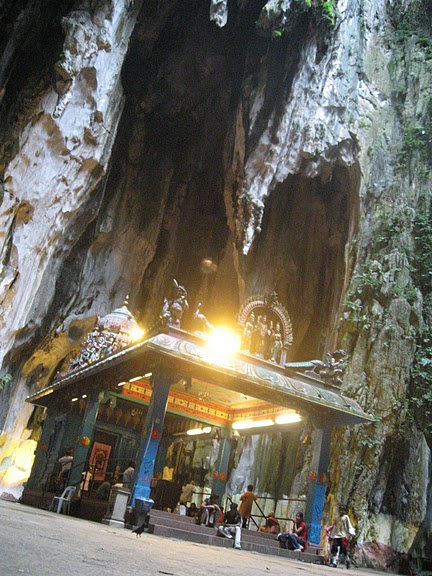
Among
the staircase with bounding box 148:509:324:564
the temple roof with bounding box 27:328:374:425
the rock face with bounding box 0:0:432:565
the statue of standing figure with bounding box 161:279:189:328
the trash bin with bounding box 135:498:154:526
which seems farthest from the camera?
the rock face with bounding box 0:0:432:565

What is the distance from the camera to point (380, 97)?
67.8 ft

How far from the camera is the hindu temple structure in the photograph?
31.7ft

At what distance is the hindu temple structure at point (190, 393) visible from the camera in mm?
9656

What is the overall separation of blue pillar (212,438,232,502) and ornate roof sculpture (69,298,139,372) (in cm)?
384

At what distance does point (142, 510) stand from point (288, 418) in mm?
4783

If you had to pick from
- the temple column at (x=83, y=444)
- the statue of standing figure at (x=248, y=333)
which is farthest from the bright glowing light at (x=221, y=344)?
the temple column at (x=83, y=444)

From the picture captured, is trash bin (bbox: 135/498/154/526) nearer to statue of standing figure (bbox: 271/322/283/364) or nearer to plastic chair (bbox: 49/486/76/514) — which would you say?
plastic chair (bbox: 49/486/76/514)

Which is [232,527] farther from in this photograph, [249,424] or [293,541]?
[249,424]

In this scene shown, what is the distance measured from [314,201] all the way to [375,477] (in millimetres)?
10567

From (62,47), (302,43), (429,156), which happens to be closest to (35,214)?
(62,47)

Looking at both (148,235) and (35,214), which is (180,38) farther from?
(35,214)

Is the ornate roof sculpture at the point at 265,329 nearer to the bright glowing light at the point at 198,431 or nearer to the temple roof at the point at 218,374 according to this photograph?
the temple roof at the point at 218,374

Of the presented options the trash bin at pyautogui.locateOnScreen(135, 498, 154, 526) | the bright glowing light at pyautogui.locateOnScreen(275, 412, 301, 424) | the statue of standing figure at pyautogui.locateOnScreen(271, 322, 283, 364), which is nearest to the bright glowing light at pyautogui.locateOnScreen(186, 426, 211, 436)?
the bright glowing light at pyautogui.locateOnScreen(275, 412, 301, 424)

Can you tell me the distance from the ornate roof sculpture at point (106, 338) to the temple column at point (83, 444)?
105cm
